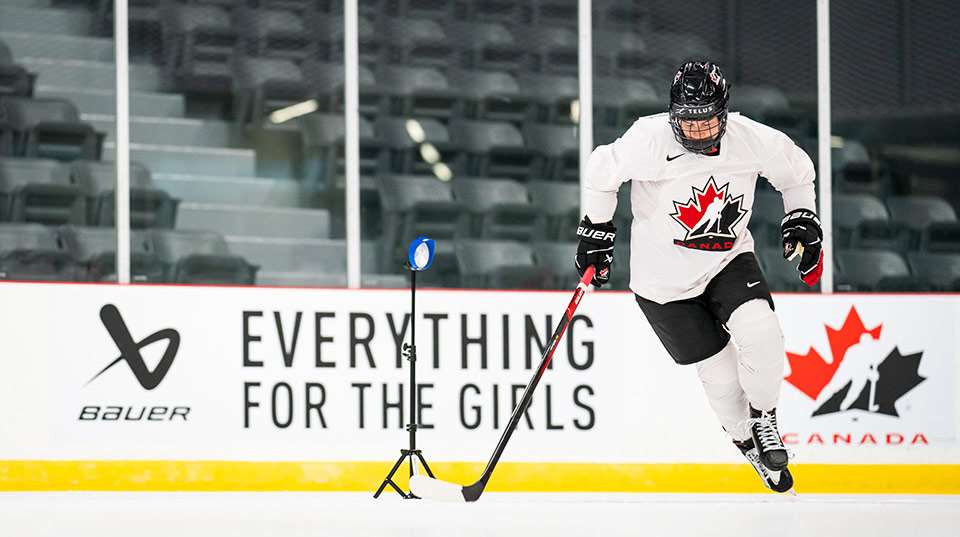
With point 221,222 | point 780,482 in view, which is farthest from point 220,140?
point 780,482

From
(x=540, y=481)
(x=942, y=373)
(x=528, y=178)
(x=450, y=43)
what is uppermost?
(x=450, y=43)

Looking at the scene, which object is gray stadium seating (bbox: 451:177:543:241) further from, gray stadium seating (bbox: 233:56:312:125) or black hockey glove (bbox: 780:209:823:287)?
black hockey glove (bbox: 780:209:823:287)

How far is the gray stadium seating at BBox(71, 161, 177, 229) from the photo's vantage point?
6.01 meters

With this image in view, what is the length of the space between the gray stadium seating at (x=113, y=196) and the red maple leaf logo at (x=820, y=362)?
9.62ft

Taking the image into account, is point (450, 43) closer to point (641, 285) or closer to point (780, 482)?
point (641, 285)

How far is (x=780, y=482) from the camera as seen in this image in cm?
409

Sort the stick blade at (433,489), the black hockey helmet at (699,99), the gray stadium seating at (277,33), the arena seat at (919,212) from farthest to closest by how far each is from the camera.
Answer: the arena seat at (919,212)
the gray stadium seating at (277,33)
the stick blade at (433,489)
the black hockey helmet at (699,99)

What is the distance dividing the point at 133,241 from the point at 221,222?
410mm

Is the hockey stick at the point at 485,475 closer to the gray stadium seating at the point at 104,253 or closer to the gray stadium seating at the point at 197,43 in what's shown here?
the gray stadium seating at the point at 104,253

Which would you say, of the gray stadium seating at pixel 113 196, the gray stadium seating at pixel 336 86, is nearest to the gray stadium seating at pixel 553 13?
the gray stadium seating at pixel 336 86

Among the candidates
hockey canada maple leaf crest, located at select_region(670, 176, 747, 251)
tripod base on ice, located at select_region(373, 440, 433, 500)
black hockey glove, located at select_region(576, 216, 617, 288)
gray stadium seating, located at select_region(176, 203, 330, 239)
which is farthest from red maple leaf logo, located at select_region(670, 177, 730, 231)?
gray stadium seating, located at select_region(176, 203, 330, 239)

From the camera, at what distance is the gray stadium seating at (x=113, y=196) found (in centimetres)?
601

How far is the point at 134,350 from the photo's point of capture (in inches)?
227

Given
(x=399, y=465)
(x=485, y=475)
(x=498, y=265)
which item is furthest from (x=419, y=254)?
(x=485, y=475)
